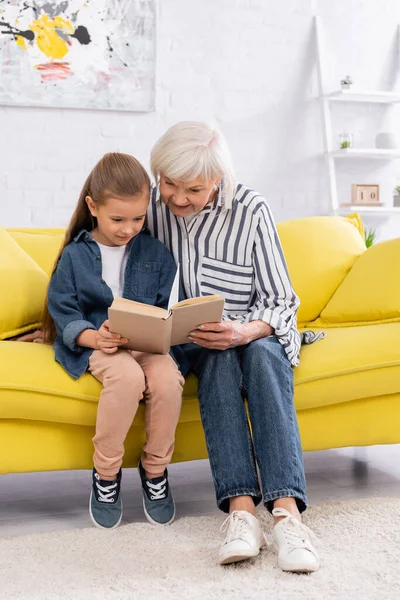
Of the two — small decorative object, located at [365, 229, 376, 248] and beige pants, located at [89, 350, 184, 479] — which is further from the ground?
small decorative object, located at [365, 229, 376, 248]

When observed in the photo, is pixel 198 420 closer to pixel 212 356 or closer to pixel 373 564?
pixel 212 356

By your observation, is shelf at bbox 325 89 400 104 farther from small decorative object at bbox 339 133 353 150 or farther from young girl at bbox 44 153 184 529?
young girl at bbox 44 153 184 529

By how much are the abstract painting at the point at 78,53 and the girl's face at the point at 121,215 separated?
1.93 meters

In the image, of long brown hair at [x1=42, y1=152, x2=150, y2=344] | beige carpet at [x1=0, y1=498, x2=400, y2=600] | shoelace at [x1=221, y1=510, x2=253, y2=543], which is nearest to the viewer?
beige carpet at [x1=0, y1=498, x2=400, y2=600]

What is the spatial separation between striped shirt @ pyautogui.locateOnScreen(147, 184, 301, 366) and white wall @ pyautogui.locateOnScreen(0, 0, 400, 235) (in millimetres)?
1859

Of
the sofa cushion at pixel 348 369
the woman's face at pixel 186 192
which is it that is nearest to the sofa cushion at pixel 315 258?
the sofa cushion at pixel 348 369

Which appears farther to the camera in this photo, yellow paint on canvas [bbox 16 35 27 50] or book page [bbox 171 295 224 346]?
yellow paint on canvas [bbox 16 35 27 50]

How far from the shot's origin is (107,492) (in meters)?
1.86

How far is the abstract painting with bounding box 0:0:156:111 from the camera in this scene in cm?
361

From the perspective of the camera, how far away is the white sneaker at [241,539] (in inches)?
62.4

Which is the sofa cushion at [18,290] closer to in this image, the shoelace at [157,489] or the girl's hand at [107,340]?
the girl's hand at [107,340]

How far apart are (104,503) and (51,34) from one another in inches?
99.3

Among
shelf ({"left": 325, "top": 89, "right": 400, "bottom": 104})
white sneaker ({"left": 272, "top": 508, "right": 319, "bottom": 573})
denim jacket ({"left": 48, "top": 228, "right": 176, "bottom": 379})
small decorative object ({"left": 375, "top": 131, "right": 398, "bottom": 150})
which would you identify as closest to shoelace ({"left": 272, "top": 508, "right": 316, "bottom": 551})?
white sneaker ({"left": 272, "top": 508, "right": 319, "bottom": 573})

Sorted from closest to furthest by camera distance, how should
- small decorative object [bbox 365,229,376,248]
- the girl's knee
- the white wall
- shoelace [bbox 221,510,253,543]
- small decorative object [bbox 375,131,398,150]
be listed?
shoelace [bbox 221,510,253,543]
the girl's knee
the white wall
small decorative object [bbox 365,229,376,248]
small decorative object [bbox 375,131,398,150]
